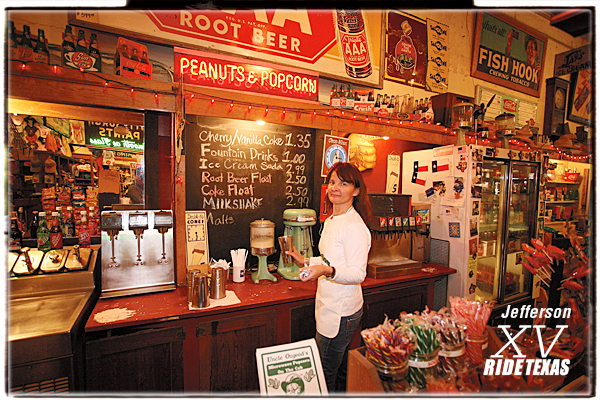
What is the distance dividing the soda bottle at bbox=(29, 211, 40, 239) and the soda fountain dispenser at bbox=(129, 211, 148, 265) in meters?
0.93

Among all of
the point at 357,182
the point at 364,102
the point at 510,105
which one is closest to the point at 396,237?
the point at 357,182

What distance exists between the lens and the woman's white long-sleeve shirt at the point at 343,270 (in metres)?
1.83

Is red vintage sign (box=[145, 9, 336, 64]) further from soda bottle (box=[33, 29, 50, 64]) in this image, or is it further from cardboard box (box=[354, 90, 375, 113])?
soda bottle (box=[33, 29, 50, 64])

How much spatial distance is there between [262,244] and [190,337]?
2.96 feet

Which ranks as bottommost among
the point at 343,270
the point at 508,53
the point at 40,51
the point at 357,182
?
the point at 343,270

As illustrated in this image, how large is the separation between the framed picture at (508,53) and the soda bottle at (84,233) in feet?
18.0

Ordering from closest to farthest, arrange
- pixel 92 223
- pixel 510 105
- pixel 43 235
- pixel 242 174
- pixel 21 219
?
pixel 43 235 < pixel 21 219 < pixel 92 223 < pixel 242 174 < pixel 510 105

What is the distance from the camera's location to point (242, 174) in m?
2.87

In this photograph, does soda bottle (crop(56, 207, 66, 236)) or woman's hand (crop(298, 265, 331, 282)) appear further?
soda bottle (crop(56, 207, 66, 236))

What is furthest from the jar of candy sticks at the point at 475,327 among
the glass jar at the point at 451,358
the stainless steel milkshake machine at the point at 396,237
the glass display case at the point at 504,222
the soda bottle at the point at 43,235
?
the soda bottle at the point at 43,235

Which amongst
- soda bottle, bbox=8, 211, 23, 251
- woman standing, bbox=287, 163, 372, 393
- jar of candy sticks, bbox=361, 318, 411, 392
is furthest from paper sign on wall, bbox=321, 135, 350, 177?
soda bottle, bbox=8, 211, 23, 251

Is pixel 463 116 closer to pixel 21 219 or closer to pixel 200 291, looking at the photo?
pixel 200 291

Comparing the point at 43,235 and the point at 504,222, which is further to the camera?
the point at 504,222

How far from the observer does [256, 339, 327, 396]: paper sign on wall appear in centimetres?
130
